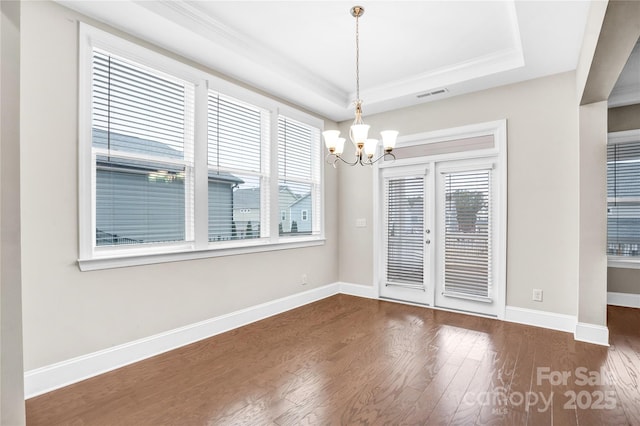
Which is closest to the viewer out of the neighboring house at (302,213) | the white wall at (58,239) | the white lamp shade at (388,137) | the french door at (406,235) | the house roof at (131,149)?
the white wall at (58,239)

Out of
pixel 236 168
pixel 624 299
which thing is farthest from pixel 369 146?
pixel 624 299

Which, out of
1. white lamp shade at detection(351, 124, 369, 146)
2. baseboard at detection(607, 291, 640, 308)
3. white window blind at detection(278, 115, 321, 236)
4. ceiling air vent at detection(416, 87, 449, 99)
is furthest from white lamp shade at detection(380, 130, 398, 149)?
baseboard at detection(607, 291, 640, 308)

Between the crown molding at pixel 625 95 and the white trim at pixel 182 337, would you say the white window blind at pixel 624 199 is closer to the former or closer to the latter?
the crown molding at pixel 625 95

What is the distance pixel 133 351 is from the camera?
2.78 m

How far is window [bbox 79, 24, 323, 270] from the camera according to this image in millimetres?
2633

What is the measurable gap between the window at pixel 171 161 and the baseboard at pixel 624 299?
14.6ft

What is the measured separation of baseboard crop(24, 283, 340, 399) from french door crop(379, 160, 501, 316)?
1751 millimetres

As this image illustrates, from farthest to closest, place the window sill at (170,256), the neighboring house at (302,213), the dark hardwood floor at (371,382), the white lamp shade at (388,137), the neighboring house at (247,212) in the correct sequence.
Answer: the neighboring house at (302,213) < the neighboring house at (247,212) < the white lamp shade at (388,137) < the window sill at (170,256) < the dark hardwood floor at (371,382)

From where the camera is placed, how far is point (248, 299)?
382cm

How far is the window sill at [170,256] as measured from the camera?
2.57 meters

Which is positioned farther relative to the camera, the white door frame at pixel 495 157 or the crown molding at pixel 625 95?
the crown molding at pixel 625 95

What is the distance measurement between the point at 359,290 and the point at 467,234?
181 cm

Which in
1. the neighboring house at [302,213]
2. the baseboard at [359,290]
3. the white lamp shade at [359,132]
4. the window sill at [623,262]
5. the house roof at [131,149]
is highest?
the white lamp shade at [359,132]

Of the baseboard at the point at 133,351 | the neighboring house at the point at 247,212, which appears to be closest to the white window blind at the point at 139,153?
the neighboring house at the point at 247,212
